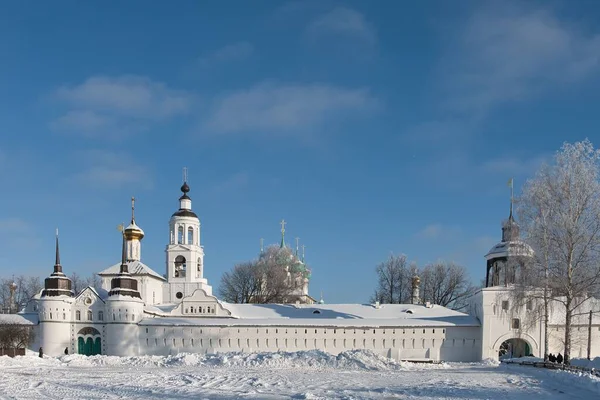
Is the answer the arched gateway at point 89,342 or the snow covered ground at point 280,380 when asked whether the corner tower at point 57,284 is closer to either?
the arched gateway at point 89,342

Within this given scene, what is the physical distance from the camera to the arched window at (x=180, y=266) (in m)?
48.0

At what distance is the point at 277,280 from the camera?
5709cm

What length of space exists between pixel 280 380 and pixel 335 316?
18.8 metres

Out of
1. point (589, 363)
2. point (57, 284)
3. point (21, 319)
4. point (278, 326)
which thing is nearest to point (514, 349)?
point (589, 363)

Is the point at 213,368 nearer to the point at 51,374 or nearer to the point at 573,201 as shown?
the point at 51,374

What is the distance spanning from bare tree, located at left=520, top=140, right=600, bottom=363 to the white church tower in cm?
2732

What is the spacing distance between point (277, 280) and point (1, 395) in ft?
124

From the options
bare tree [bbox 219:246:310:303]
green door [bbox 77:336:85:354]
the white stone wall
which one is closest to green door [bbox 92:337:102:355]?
green door [bbox 77:336:85:354]

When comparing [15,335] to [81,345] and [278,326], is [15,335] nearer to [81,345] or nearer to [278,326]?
[81,345]

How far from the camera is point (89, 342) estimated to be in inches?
1623

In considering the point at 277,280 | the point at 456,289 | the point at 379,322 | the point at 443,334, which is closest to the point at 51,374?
the point at 379,322

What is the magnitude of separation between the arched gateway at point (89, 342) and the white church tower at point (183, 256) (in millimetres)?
7371

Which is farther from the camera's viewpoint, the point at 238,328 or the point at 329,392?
the point at 238,328

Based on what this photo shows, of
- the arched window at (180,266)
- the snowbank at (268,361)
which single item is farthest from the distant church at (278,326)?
the snowbank at (268,361)
